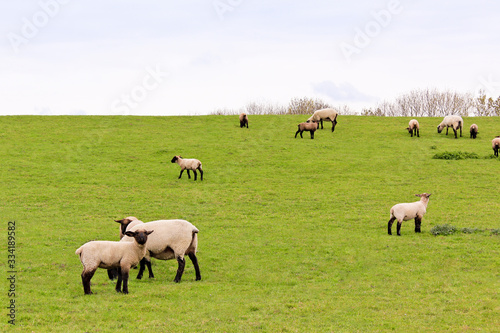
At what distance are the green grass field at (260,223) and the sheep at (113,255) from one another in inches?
21.7

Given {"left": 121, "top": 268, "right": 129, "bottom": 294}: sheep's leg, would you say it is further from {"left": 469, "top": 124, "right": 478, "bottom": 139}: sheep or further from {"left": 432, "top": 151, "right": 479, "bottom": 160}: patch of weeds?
{"left": 469, "top": 124, "right": 478, "bottom": 139}: sheep

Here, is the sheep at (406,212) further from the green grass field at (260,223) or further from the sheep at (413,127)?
the sheep at (413,127)

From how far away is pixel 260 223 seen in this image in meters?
21.8

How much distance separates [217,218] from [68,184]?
473 inches

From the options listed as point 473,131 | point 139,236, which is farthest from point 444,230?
point 473,131

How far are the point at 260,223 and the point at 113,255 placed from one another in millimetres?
10543

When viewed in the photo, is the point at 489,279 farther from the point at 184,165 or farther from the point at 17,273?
the point at 184,165

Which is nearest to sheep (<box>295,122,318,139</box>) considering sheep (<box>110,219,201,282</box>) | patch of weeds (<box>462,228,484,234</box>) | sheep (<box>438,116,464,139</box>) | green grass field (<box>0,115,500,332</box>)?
green grass field (<box>0,115,500,332</box>)

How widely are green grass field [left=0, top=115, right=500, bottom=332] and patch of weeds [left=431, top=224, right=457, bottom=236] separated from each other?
454 millimetres

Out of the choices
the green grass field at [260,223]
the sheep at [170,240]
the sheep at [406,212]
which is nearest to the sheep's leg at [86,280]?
the green grass field at [260,223]

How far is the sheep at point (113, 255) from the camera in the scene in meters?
11.8

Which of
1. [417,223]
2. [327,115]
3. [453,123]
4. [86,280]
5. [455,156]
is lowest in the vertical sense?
[86,280]

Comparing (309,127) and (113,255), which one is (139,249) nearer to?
(113,255)

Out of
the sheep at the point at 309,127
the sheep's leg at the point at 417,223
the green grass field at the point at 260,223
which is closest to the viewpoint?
the green grass field at the point at 260,223
